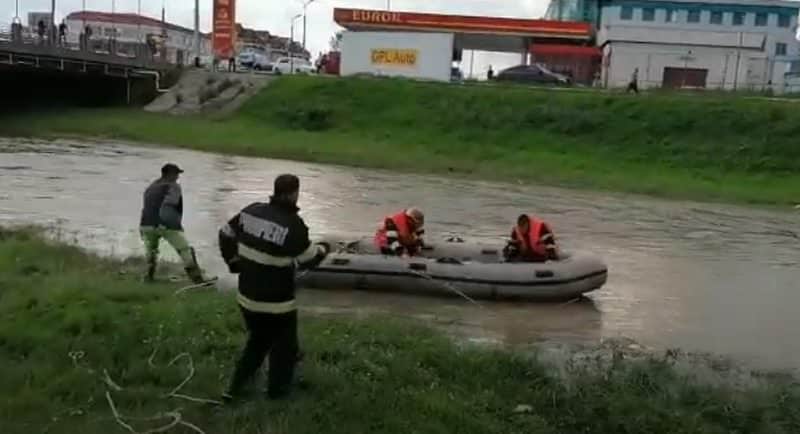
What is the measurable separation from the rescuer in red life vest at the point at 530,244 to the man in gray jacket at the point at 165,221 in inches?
168

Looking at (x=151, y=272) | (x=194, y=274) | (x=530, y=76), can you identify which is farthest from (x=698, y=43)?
(x=151, y=272)

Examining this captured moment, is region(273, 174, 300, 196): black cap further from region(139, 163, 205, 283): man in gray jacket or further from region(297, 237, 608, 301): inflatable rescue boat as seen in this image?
region(297, 237, 608, 301): inflatable rescue boat

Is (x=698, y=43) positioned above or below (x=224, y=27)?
above

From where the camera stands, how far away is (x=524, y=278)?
521 inches

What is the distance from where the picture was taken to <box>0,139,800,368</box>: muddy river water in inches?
488

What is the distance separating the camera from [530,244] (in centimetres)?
1411

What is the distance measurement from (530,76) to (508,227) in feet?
114

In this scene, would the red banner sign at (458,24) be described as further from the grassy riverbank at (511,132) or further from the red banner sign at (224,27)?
the grassy riverbank at (511,132)

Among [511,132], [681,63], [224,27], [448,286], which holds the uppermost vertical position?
[224,27]

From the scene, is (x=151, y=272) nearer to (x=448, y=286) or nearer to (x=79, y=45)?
(x=448, y=286)

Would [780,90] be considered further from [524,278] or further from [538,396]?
[538,396]

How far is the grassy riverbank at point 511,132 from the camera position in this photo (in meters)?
35.8

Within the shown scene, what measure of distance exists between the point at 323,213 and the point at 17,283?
41.8 feet

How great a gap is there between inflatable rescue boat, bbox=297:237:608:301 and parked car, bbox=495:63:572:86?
140ft
